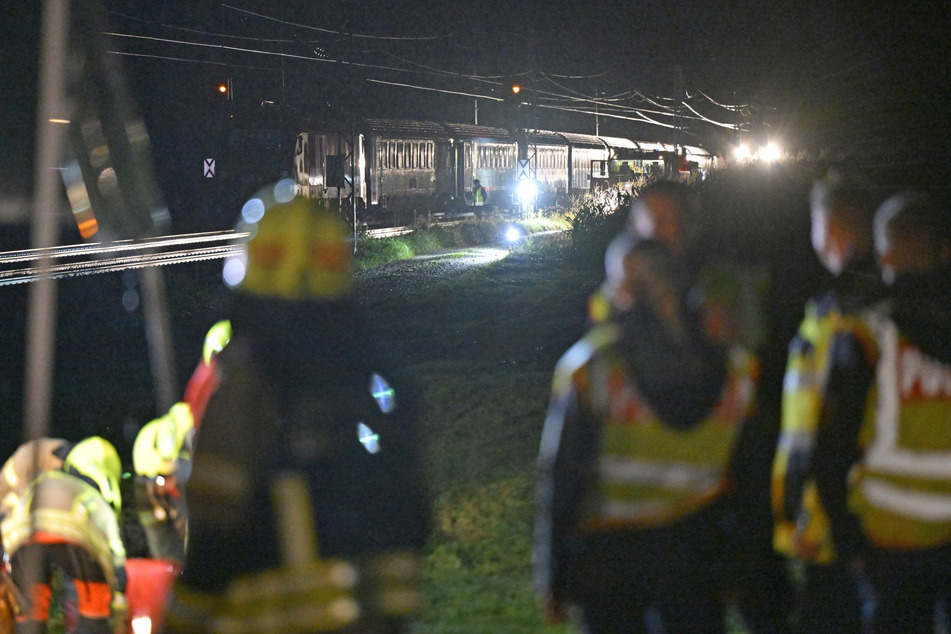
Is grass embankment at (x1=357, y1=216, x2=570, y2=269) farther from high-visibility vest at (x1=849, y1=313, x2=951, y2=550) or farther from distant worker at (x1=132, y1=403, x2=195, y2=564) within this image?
high-visibility vest at (x1=849, y1=313, x2=951, y2=550)

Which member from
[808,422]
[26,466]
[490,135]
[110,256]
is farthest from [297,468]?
[490,135]

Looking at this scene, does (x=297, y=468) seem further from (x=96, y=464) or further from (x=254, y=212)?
(x=96, y=464)

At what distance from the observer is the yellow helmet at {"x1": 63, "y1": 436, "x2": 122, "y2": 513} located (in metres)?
3.93

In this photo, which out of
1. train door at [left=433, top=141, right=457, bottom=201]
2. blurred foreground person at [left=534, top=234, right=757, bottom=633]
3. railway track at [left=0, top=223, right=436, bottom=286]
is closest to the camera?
blurred foreground person at [left=534, top=234, right=757, bottom=633]

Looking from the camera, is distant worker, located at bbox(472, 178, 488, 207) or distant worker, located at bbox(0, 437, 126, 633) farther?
distant worker, located at bbox(472, 178, 488, 207)

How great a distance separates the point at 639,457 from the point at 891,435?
77 cm

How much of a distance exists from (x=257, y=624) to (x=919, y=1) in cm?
840

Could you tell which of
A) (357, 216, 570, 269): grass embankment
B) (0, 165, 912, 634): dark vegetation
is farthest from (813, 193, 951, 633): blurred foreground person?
(357, 216, 570, 269): grass embankment

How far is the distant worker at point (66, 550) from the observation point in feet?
11.8

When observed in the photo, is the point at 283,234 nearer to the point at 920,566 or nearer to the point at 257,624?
the point at 257,624

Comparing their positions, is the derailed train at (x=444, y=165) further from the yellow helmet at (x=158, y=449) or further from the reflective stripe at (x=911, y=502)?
the reflective stripe at (x=911, y=502)

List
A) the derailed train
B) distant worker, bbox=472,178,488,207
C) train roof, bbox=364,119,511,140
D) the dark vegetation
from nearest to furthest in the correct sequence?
the dark vegetation
the derailed train
train roof, bbox=364,119,511,140
distant worker, bbox=472,178,488,207

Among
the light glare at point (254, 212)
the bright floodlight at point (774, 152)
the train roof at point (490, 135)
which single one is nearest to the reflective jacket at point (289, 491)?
the light glare at point (254, 212)

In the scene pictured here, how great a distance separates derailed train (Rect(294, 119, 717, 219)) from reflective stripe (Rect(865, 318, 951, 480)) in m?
21.5
